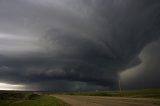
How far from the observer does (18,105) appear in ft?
218

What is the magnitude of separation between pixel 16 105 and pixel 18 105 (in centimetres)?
61

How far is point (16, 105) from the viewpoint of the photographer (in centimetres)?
6656

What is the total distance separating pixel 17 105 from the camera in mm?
66438

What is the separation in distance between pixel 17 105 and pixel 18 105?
0.93 ft

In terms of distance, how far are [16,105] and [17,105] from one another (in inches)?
13.9
